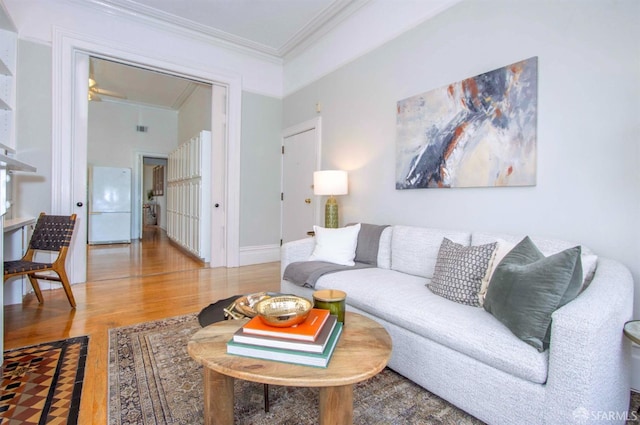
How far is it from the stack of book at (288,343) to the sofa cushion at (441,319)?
30cm

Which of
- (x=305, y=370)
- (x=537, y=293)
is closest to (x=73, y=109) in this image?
(x=305, y=370)

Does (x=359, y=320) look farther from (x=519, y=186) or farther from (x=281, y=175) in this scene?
(x=281, y=175)

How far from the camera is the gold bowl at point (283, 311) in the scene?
1123mm

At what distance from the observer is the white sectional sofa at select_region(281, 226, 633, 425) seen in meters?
1.11

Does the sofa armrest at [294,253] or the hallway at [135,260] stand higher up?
the sofa armrest at [294,253]

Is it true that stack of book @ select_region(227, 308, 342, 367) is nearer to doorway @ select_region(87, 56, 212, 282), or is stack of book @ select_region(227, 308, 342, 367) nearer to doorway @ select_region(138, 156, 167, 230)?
doorway @ select_region(87, 56, 212, 282)

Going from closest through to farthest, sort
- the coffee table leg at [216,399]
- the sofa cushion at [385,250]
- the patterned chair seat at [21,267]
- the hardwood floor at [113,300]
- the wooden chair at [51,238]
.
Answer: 1. the coffee table leg at [216,399]
2. the hardwood floor at [113,300]
3. the patterned chair seat at [21,267]
4. the sofa cushion at [385,250]
5. the wooden chair at [51,238]

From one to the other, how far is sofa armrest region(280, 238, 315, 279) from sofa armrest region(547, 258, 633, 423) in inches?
77.1

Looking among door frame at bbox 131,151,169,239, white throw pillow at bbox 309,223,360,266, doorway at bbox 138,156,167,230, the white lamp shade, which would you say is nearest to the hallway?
door frame at bbox 131,151,169,239

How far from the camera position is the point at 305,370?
3.28 ft

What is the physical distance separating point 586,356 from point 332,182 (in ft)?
8.26

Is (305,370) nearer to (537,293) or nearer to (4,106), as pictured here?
(537,293)

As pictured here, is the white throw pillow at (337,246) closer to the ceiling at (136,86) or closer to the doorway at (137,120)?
the ceiling at (136,86)

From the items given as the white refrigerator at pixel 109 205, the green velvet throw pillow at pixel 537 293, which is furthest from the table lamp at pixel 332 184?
the white refrigerator at pixel 109 205
